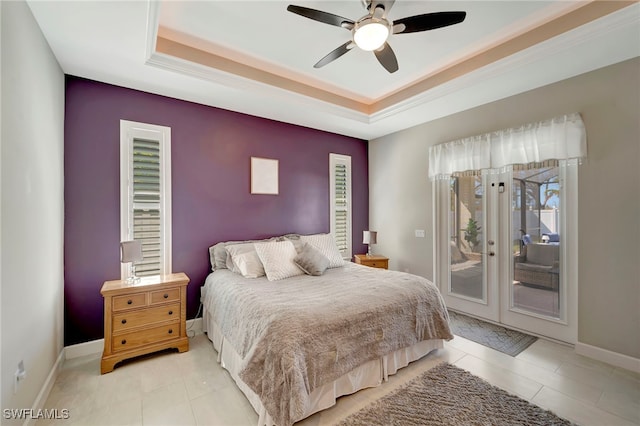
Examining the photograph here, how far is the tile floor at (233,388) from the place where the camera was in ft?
6.18

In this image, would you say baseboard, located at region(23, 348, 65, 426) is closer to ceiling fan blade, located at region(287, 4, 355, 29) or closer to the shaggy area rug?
the shaggy area rug

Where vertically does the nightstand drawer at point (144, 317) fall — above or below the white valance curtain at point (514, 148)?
below

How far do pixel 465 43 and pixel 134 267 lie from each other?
4080 millimetres

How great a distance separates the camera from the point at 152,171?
3.04 m

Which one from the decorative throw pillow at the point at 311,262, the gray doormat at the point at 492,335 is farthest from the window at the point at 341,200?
the gray doormat at the point at 492,335

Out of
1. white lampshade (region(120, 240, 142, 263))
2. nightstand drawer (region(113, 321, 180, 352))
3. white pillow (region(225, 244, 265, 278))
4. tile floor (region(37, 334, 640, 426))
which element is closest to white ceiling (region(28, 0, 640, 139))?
white lampshade (region(120, 240, 142, 263))

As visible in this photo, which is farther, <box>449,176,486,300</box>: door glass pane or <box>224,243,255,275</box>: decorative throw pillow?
<box>449,176,486,300</box>: door glass pane

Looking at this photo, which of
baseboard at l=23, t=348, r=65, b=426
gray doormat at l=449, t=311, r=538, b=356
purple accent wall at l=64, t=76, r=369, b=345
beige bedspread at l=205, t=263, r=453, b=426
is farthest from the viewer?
gray doormat at l=449, t=311, r=538, b=356

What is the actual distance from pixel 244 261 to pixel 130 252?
1070 mm

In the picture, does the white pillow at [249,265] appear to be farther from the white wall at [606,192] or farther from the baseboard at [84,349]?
the white wall at [606,192]

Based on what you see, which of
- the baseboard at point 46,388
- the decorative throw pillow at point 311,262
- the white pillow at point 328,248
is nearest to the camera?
the baseboard at point 46,388

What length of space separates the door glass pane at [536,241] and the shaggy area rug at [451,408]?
4.69 ft

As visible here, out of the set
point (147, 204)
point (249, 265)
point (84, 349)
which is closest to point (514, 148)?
point (249, 265)

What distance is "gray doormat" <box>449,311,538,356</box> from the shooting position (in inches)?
112
